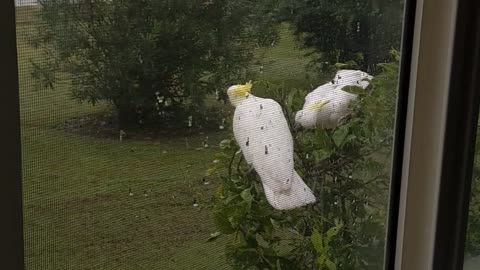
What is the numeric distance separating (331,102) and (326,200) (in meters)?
0.17

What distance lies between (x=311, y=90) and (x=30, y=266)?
0.54 meters

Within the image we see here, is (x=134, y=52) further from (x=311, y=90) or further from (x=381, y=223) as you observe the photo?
(x=381, y=223)

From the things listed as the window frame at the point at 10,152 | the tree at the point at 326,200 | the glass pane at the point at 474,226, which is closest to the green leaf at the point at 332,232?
the tree at the point at 326,200

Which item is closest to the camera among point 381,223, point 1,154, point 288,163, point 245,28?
point 1,154

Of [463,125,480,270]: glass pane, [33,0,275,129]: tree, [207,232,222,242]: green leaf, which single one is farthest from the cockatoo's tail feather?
[463,125,480,270]: glass pane

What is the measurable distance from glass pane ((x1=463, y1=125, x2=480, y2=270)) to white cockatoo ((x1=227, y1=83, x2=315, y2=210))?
34 centimetres

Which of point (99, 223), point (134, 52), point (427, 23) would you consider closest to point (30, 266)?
point (99, 223)

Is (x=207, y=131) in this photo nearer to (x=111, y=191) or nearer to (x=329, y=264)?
(x=111, y=191)

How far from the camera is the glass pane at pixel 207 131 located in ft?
3.65

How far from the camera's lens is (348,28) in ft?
4.52

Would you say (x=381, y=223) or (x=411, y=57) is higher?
(x=411, y=57)

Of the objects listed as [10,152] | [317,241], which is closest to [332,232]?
[317,241]

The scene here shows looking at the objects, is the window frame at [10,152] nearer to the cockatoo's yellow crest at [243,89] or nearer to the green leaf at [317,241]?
the cockatoo's yellow crest at [243,89]

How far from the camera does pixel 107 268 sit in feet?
3.99
